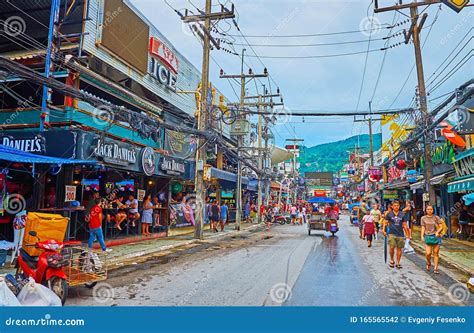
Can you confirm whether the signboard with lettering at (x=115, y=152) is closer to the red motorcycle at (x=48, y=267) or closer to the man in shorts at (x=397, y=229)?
the red motorcycle at (x=48, y=267)

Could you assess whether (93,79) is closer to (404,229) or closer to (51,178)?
(51,178)

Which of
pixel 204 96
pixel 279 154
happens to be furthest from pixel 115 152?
pixel 279 154

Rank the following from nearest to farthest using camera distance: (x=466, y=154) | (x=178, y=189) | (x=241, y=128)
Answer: (x=466, y=154)
(x=178, y=189)
(x=241, y=128)

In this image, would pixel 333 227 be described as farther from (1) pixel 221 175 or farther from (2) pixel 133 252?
(2) pixel 133 252

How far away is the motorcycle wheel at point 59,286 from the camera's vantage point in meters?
6.19

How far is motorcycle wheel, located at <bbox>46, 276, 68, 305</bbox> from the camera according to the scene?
6.19 m

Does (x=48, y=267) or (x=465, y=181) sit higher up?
(x=465, y=181)

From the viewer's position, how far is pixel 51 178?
13.1 metres

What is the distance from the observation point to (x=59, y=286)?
6.26 meters

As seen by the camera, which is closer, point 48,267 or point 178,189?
point 48,267

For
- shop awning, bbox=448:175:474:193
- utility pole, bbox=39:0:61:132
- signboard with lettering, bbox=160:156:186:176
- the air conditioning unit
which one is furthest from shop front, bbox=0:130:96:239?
the air conditioning unit

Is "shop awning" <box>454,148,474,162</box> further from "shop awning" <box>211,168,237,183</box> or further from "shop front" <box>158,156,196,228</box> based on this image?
"shop awning" <box>211,168,237,183</box>

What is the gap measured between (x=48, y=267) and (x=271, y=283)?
4.57 meters

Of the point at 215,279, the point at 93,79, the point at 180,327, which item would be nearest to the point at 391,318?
the point at 180,327
